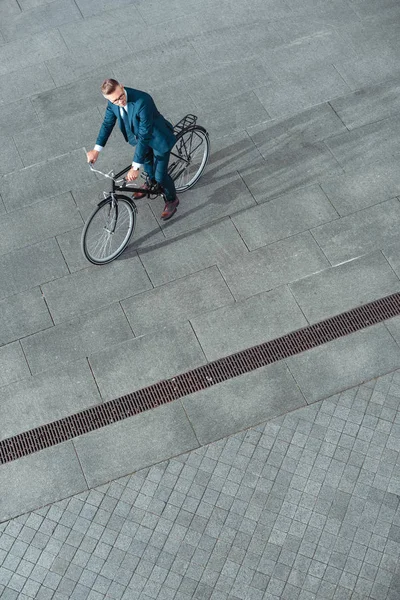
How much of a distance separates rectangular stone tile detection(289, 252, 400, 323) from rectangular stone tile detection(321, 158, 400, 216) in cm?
74

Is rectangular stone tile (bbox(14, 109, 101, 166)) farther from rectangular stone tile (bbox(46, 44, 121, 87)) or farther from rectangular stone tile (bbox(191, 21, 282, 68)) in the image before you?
rectangular stone tile (bbox(191, 21, 282, 68))

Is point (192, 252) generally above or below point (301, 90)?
below

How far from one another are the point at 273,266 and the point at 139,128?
2.10 metres

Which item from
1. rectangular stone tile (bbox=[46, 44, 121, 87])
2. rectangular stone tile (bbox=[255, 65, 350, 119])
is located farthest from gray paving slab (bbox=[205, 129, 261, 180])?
rectangular stone tile (bbox=[46, 44, 121, 87])

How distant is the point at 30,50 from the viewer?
9.90 m

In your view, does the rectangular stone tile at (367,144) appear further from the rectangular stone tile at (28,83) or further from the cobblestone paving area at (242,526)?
the rectangular stone tile at (28,83)

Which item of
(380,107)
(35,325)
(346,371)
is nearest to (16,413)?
(35,325)

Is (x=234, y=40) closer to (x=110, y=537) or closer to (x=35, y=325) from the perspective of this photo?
(x=35, y=325)

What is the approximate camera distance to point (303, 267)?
787cm

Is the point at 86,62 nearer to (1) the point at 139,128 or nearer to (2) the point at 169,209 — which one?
(2) the point at 169,209

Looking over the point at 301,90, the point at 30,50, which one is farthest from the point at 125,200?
the point at 30,50

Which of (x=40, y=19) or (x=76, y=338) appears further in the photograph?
(x=40, y=19)

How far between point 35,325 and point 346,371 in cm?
327

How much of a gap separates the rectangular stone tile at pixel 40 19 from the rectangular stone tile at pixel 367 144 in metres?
4.26
